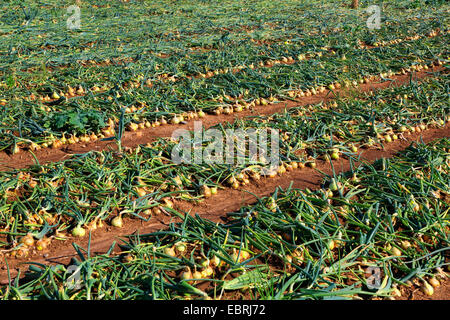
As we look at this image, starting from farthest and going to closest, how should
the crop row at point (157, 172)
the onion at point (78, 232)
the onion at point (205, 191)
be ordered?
the onion at point (205, 191)
the crop row at point (157, 172)
the onion at point (78, 232)

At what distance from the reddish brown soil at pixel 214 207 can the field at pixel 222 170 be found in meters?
0.02

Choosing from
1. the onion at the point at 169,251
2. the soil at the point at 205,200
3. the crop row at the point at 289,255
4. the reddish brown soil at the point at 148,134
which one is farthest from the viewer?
the reddish brown soil at the point at 148,134

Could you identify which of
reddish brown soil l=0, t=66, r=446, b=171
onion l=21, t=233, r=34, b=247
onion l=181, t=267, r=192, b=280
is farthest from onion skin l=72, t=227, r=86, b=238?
reddish brown soil l=0, t=66, r=446, b=171

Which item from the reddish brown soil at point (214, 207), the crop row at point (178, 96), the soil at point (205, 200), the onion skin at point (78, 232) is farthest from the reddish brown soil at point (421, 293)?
the crop row at point (178, 96)

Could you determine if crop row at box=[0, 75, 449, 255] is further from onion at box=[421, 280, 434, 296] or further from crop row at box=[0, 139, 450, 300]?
onion at box=[421, 280, 434, 296]

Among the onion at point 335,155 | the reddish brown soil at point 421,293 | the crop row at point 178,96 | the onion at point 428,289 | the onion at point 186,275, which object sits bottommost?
the reddish brown soil at point 421,293

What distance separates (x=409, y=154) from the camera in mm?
4262

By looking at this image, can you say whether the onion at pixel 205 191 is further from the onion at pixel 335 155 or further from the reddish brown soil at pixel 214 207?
the onion at pixel 335 155

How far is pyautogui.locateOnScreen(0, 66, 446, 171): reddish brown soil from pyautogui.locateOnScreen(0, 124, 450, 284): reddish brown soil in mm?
1295

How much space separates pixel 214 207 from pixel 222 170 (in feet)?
1.48

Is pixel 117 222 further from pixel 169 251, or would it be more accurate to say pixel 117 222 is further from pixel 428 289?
pixel 428 289

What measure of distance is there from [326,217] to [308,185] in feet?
2.57

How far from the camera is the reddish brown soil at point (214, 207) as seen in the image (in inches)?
118
